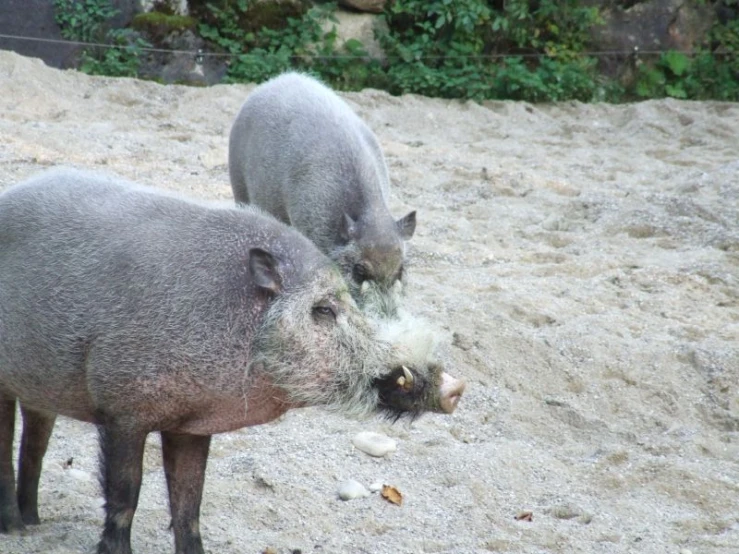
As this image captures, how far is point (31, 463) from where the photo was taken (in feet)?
12.6

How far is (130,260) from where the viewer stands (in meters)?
3.46

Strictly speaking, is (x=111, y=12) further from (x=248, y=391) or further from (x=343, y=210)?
(x=248, y=391)

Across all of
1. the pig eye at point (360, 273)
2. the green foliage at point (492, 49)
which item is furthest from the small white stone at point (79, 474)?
the green foliage at point (492, 49)

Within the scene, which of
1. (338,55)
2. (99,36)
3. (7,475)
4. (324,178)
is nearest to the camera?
(7,475)

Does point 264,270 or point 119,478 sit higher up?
point 264,270

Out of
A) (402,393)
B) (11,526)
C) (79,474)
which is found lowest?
(79,474)

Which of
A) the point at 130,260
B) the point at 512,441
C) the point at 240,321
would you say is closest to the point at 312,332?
the point at 240,321

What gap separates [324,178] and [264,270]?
101 inches

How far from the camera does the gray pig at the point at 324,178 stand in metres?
5.53

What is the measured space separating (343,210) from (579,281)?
5.36 ft

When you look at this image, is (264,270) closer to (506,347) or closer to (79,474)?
(79,474)

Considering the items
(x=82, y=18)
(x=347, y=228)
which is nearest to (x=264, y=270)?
(x=347, y=228)

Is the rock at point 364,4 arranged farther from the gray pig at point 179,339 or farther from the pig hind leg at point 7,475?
the pig hind leg at point 7,475

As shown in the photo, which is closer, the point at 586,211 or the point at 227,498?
the point at 227,498
